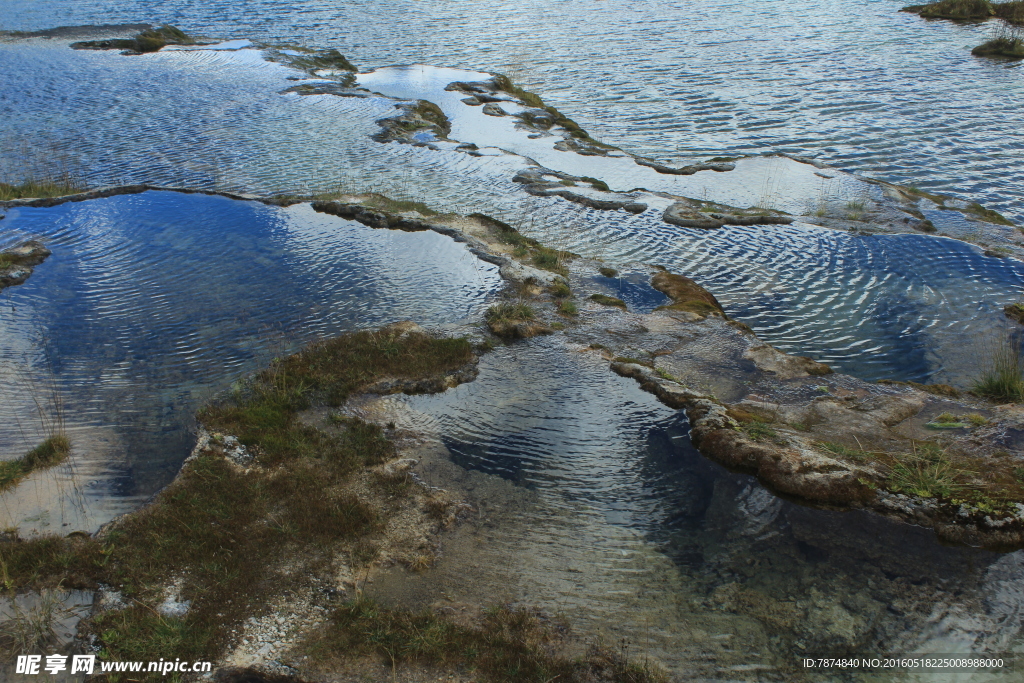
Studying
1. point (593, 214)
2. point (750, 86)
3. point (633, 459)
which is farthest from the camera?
point (750, 86)

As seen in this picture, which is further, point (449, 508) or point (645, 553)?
point (449, 508)

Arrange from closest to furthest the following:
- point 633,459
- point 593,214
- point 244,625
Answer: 1. point 244,625
2. point 633,459
3. point 593,214

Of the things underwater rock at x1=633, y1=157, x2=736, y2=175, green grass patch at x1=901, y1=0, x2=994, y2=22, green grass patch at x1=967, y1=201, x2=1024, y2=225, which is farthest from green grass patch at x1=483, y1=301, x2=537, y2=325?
green grass patch at x1=901, y1=0, x2=994, y2=22

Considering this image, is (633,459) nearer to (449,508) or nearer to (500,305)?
(449,508)

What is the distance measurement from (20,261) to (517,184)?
42.8ft

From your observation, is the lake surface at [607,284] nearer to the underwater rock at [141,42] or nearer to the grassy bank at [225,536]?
the grassy bank at [225,536]

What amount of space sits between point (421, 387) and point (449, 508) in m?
2.97

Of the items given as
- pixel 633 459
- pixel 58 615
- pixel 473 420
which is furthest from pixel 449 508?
pixel 58 615

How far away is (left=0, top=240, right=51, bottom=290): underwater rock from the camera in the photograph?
47.0ft

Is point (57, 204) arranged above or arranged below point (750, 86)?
below

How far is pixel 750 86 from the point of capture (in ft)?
106

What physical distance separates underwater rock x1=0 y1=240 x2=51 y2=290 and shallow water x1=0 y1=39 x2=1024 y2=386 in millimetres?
5428

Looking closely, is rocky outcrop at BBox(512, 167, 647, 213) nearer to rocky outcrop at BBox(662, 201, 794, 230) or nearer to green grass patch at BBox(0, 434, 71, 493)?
rocky outcrop at BBox(662, 201, 794, 230)

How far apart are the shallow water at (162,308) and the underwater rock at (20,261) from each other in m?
0.23
